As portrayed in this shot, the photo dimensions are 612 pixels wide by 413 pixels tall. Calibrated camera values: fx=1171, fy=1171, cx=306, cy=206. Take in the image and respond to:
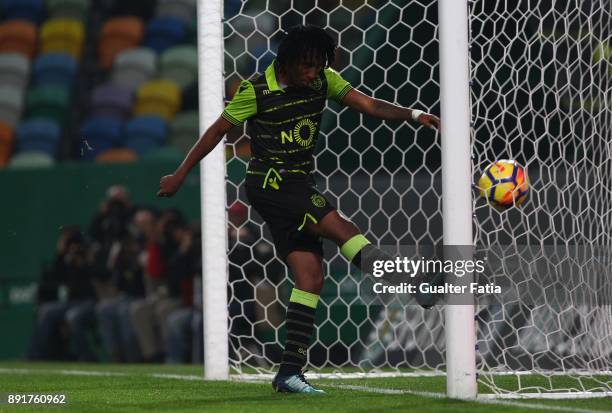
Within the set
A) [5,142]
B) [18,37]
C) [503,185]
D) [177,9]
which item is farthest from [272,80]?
[18,37]

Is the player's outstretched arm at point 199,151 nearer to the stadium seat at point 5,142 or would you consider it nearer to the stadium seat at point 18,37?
the stadium seat at point 5,142

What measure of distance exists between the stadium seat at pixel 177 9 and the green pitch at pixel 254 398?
384 inches

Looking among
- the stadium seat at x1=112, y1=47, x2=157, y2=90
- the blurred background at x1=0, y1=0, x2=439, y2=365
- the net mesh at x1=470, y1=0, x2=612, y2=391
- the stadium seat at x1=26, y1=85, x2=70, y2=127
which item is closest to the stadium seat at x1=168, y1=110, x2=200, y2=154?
the blurred background at x1=0, y1=0, x2=439, y2=365

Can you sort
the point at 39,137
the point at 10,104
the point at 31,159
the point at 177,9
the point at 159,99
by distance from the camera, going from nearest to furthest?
the point at 31,159, the point at 39,137, the point at 159,99, the point at 10,104, the point at 177,9

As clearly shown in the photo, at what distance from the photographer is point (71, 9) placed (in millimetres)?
16391

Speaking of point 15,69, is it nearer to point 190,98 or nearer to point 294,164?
point 190,98

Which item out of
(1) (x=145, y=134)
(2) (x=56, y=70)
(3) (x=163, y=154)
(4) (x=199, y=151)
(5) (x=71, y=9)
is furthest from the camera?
(5) (x=71, y=9)

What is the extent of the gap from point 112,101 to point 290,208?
968 cm

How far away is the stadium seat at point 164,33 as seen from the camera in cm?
1554

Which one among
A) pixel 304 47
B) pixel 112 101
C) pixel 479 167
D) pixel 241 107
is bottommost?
pixel 479 167

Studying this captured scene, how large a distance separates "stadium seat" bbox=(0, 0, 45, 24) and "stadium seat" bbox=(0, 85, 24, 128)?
1797mm

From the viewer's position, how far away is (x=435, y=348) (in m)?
8.18

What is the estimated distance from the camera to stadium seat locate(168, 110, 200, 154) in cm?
1327

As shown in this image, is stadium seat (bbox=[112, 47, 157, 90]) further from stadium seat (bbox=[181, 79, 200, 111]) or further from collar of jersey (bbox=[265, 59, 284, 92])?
collar of jersey (bbox=[265, 59, 284, 92])
